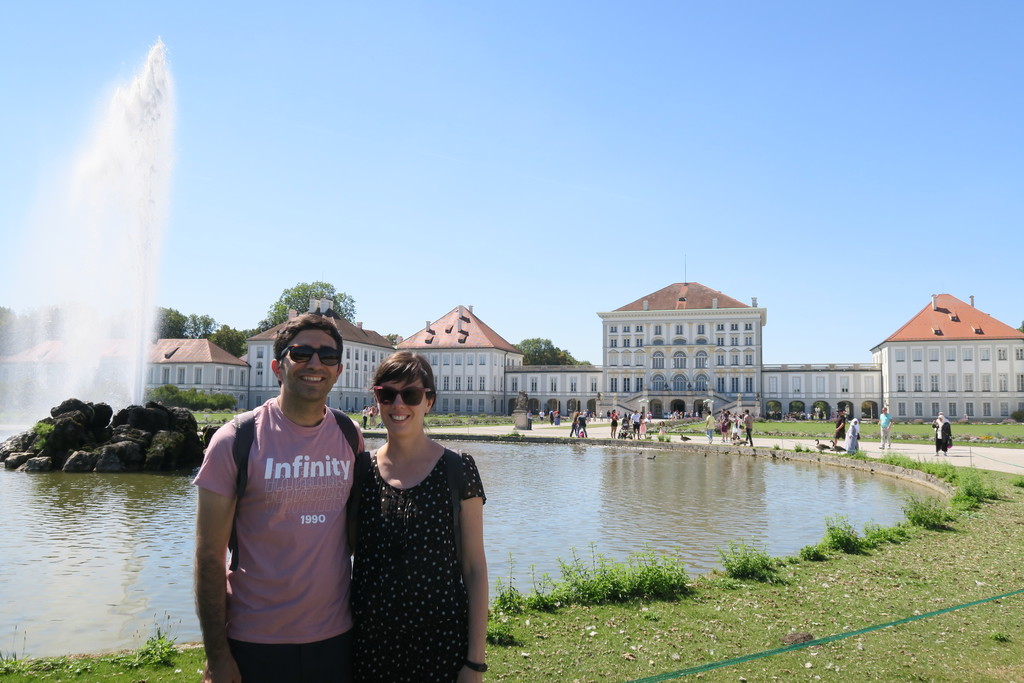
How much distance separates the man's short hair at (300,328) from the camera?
10.1ft

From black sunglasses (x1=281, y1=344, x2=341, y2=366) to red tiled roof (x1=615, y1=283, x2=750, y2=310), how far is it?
83536mm

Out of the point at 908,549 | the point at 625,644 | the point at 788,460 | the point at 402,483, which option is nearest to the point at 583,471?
the point at 788,460

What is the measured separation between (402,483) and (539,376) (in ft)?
280

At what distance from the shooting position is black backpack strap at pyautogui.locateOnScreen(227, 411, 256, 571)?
2701mm

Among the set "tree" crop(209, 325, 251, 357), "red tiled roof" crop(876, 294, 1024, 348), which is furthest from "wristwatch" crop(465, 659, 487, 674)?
"tree" crop(209, 325, 251, 357)

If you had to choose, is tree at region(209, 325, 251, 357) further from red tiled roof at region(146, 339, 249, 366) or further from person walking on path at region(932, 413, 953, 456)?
person walking on path at region(932, 413, 953, 456)

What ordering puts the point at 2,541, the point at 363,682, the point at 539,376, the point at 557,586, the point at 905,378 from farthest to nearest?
the point at 539,376, the point at 905,378, the point at 2,541, the point at 557,586, the point at 363,682

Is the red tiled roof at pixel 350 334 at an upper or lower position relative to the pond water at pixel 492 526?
upper

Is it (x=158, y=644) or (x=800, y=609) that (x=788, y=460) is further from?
→ (x=158, y=644)

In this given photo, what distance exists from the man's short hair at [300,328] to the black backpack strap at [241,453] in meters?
0.39

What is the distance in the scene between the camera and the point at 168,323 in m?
89.4

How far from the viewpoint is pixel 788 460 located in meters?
26.2

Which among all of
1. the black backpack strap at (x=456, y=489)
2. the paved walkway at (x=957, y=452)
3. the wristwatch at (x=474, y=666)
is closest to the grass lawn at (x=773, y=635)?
the wristwatch at (x=474, y=666)

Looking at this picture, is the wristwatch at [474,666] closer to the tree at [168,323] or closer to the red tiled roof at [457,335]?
the red tiled roof at [457,335]
